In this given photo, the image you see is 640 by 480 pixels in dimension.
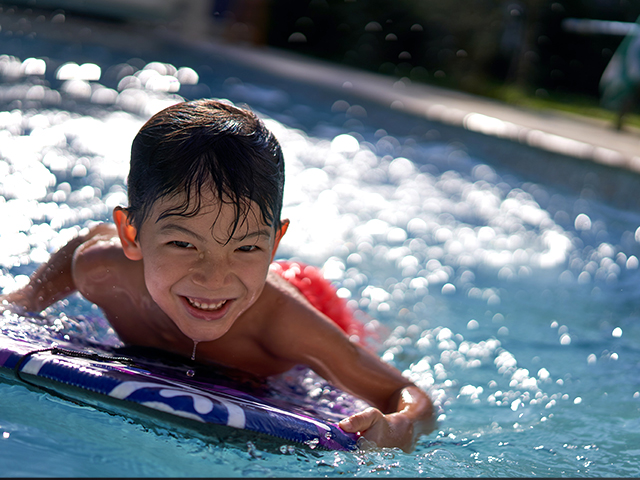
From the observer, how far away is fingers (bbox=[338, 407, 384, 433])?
194 centimetres

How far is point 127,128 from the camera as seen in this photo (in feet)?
22.8

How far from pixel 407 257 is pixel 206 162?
333 centimetres

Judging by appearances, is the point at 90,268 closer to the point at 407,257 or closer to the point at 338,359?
the point at 338,359

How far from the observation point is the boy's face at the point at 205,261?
1.96 meters

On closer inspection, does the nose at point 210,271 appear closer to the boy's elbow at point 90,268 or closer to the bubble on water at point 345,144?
the boy's elbow at point 90,268

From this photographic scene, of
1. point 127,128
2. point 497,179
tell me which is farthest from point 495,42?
point 127,128

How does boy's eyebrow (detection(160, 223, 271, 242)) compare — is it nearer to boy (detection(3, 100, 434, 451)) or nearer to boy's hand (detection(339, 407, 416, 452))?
boy (detection(3, 100, 434, 451))

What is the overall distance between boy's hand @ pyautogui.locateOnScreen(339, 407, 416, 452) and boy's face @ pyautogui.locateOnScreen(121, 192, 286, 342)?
0.48 m

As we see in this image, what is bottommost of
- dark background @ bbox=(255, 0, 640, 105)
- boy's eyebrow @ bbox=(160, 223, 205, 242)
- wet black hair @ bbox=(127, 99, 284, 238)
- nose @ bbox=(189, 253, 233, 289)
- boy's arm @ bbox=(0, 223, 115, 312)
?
boy's arm @ bbox=(0, 223, 115, 312)

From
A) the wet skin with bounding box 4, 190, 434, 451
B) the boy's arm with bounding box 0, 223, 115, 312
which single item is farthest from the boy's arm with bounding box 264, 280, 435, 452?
the boy's arm with bounding box 0, 223, 115, 312

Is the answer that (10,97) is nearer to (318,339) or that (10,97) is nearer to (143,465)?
(318,339)

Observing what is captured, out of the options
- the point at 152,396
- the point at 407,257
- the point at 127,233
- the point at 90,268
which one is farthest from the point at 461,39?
the point at 152,396

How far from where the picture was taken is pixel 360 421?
6.45ft

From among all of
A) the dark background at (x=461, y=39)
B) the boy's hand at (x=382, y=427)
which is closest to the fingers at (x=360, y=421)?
the boy's hand at (x=382, y=427)
